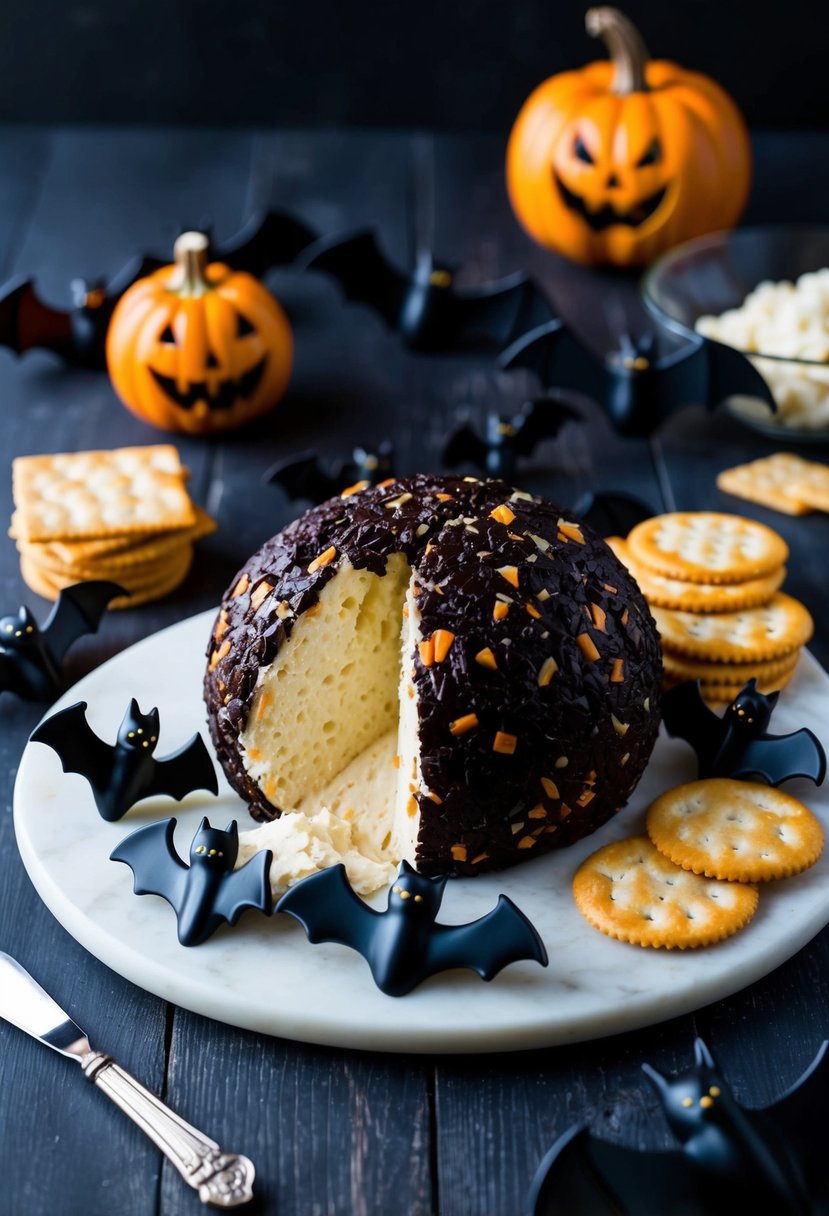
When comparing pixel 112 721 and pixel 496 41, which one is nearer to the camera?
pixel 112 721

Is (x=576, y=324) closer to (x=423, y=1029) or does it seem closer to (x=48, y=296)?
(x=48, y=296)

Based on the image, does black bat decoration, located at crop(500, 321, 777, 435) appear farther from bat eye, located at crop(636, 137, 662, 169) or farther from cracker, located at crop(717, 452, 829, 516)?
bat eye, located at crop(636, 137, 662, 169)

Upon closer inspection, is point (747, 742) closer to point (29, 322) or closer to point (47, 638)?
point (47, 638)

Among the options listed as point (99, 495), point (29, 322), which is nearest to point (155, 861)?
point (99, 495)

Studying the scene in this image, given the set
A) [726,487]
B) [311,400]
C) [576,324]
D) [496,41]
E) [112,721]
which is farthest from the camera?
[496,41]

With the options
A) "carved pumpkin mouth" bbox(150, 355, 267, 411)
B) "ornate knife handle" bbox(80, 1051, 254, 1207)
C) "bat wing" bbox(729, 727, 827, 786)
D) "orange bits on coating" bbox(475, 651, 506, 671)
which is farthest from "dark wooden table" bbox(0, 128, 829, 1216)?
"orange bits on coating" bbox(475, 651, 506, 671)

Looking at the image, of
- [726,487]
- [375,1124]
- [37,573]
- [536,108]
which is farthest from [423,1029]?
[536,108]

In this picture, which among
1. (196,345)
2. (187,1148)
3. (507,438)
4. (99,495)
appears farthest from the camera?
(196,345)
